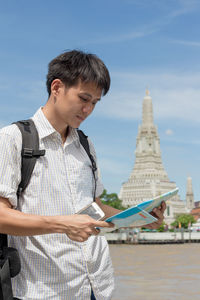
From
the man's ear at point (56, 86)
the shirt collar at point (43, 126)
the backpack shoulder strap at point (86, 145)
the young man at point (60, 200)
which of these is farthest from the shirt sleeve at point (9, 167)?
the backpack shoulder strap at point (86, 145)

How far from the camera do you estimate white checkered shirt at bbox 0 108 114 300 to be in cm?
178

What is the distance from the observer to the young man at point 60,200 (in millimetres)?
1703

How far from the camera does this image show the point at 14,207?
5.98ft

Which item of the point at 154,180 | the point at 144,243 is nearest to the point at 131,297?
the point at 144,243

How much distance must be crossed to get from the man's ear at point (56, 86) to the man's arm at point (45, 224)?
51cm

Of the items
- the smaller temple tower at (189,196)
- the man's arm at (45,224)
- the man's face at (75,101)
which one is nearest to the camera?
the man's arm at (45,224)

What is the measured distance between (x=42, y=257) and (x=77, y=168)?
0.38 metres

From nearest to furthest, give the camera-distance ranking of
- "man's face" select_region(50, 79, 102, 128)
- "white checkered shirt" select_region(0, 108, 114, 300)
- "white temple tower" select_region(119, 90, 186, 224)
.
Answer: "white checkered shirt" select_region(0, 108, 114, 300), "man's face" select_region(50, 79, 102, 128), "white temple tower" select_region(119, 90, 186, 224)

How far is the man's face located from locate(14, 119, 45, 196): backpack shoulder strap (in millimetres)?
147

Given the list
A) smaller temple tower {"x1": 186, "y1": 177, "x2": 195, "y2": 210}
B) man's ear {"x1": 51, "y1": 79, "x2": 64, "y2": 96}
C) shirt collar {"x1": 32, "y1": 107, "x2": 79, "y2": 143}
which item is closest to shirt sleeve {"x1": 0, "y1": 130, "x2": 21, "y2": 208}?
shirt collar {"x1": 32, "y1": 107, "x2": 79, "y2": 143}

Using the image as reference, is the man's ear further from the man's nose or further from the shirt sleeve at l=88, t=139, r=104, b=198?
the shirt sleeve at l=88, t=139, r=104, b=198

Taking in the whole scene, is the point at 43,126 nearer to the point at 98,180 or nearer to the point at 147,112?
the point at 98,180

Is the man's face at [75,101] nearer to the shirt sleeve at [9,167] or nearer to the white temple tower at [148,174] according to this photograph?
the shirt sleeve at [9,167]

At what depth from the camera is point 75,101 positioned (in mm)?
1947
